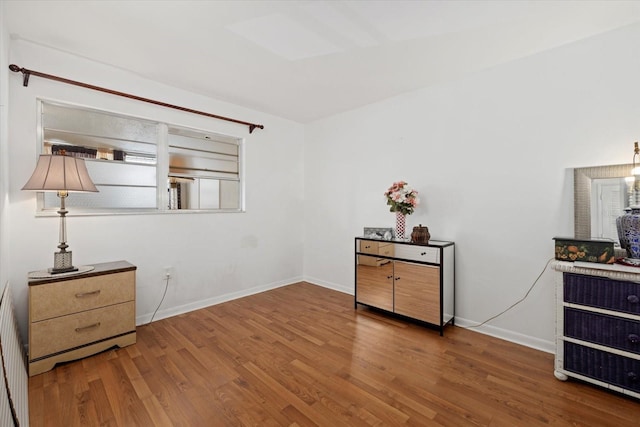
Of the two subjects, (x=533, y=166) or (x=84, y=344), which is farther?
(x=533, y=166)

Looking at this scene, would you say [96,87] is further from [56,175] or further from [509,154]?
[509,154]

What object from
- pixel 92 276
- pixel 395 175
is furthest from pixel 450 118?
pixel 92 276

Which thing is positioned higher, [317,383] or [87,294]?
[87,294]

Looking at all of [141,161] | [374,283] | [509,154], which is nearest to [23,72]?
[141,161]

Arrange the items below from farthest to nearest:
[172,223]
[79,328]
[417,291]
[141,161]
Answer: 1. [172,223]
2. [141,161]
3. [417,291]
4. [79,328]

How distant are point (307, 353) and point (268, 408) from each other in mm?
650

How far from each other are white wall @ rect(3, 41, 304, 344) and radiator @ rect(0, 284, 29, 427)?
0.59m

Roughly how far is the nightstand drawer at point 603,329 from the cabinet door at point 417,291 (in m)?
0.96

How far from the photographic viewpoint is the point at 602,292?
184 centimetres

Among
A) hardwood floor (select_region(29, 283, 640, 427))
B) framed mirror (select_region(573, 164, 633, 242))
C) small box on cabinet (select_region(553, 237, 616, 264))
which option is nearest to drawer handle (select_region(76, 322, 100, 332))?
hardwood floor (select_region(29, 283, 640, 427))

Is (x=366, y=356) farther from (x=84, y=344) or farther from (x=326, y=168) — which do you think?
(x=326, y=168)

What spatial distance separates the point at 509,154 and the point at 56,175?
383 centimetres

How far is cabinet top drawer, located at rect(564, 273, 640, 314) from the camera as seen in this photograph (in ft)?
5.73

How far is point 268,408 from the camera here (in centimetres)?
170
